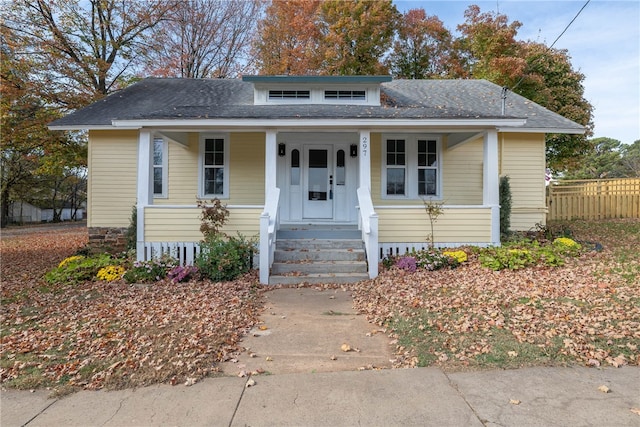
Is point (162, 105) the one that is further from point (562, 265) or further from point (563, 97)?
point (563, 97)

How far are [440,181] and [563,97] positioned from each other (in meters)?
11.5

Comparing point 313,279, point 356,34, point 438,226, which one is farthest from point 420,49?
point 313,279

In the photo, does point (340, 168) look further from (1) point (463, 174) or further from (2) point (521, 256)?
(2) point (521, 256)

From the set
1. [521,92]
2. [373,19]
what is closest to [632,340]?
[521,92]

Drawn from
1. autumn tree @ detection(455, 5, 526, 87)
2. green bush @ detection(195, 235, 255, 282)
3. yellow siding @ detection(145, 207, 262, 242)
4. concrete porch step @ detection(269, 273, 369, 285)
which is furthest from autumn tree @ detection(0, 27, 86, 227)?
autumn tree @ detection(455, 5, 526, 87)

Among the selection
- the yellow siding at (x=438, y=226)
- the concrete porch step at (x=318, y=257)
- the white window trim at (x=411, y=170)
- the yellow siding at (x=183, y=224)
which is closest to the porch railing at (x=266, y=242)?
the concrete porch step at (x=318, y=257)

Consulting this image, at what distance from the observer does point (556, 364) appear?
3.46m

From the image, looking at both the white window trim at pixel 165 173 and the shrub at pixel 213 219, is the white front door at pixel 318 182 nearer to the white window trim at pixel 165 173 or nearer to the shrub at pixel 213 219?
the shrub at pixel 213 219

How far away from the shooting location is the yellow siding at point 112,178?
10.1m

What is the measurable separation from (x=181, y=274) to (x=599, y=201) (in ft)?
53.9

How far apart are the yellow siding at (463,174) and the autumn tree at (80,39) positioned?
546 inches

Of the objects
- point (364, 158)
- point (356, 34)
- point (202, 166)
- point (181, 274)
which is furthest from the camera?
point (356, 34)

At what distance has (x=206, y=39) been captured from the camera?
21.1 metres

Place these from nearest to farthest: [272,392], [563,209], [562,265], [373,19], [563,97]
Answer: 1. [272,392]
2. [562,265]
3. [563,209]
4. [563,97]
5. [373,19]
